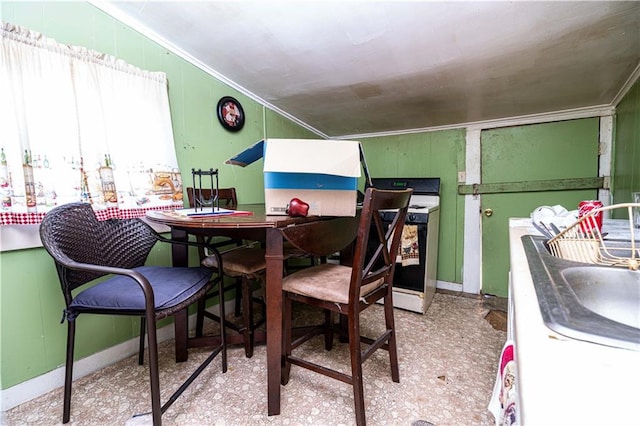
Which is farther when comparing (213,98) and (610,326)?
(213,98)

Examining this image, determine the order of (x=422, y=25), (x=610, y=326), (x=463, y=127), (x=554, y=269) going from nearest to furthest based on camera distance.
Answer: (x=610, y=326) < (x=554, y=269) < (x=422, y=25) < (x=463, y=127)

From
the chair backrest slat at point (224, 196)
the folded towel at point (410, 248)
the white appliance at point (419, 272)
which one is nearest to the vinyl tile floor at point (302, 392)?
the white appliance at point (419, 272)

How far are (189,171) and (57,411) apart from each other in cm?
149

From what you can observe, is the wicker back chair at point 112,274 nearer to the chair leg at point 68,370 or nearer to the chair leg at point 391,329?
the chair leg at point 68,370

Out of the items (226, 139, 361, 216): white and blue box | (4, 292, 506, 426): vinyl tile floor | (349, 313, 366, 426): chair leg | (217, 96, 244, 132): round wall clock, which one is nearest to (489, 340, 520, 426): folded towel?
(349, 313, 366, 426): chair leg

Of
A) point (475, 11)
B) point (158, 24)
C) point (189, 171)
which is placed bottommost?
point (189, 171)

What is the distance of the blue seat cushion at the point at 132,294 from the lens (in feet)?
3.65

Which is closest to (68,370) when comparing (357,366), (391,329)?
(357,366)

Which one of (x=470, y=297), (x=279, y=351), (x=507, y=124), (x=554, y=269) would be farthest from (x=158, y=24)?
(x=470, y=297)

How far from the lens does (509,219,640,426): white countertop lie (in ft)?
0.95

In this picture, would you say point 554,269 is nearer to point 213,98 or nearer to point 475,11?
point 475,11

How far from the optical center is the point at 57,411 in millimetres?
1294

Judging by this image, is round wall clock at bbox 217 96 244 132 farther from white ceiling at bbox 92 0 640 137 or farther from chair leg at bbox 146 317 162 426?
chair leg at bbox 146 317 162 426

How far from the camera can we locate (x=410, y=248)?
245 cm
